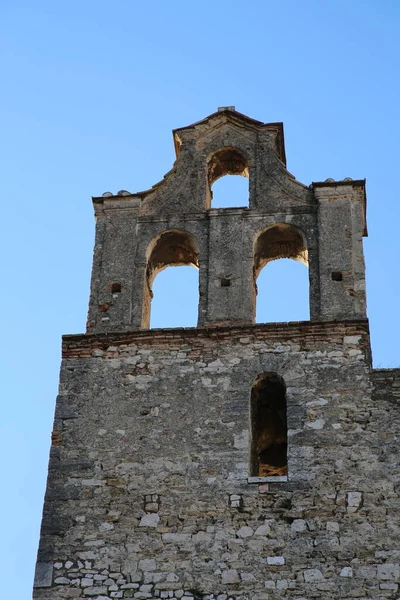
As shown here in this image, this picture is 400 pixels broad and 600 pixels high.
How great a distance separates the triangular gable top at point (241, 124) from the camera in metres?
19.3

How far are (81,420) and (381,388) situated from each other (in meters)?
3.71

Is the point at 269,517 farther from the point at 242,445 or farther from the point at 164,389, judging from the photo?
the point at 164,389

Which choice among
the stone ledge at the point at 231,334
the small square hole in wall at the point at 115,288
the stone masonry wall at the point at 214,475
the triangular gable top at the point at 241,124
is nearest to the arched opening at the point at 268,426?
the stone masonry wall at the point at 214,475

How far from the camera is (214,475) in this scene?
1529 cm

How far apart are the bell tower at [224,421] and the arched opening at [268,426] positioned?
25mm

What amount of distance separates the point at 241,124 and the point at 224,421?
549 cm

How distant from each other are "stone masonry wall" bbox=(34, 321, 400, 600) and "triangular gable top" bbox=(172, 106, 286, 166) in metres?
3.96

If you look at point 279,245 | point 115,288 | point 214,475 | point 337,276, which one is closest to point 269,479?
point 214,475

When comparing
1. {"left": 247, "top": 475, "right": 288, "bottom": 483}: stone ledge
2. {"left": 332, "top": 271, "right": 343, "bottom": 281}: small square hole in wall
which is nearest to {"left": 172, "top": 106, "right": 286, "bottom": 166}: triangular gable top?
{"left": 332, "top": 271, "right": 343, "bottom": 281}: small square hole in wall

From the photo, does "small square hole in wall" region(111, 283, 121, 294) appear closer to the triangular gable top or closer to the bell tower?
the bell tower

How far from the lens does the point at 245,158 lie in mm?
19000

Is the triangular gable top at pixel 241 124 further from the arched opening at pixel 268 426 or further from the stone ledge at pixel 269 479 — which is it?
the stone ledge at pixel 269 479

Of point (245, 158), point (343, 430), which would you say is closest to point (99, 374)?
point (343, 430)

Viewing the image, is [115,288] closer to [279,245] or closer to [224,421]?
[279,245]
